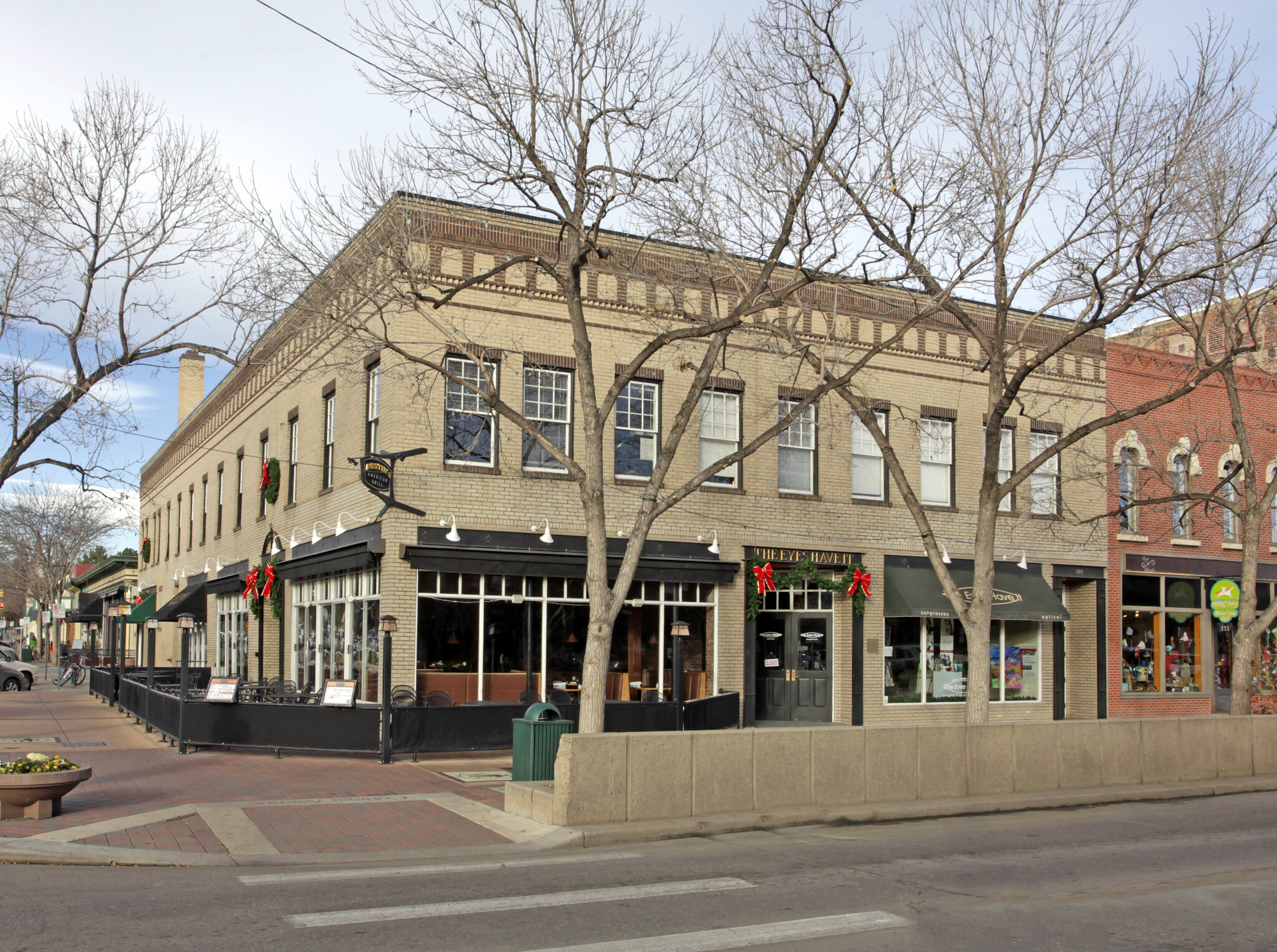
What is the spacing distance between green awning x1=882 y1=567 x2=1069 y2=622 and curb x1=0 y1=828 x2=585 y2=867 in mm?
14077

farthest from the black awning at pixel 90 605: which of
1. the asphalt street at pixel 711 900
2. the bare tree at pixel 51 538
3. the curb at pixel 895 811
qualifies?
the asphalt street at pixel 711 900

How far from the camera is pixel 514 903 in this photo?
328 inches

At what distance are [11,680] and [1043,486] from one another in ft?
108

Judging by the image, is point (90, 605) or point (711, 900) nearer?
point (711, 900)

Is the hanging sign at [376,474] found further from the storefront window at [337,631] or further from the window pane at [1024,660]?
the window pane at [1024,660]

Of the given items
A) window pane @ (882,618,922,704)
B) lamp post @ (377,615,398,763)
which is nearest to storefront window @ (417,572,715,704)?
lamp post @ (377,615,398,763)

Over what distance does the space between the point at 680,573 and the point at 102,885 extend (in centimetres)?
1295

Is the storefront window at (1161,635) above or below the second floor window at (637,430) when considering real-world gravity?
below

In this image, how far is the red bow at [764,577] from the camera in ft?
70.0

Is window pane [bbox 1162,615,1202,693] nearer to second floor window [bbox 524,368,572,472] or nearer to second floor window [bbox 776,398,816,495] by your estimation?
second floor window [bbox 776,398,816,495]

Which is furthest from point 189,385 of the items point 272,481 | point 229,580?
point 272,481

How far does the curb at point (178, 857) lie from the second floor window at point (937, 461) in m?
15.8

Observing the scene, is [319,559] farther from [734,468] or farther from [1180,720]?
[1180,720]

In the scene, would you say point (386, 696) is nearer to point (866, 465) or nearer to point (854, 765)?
point (854, 765)
